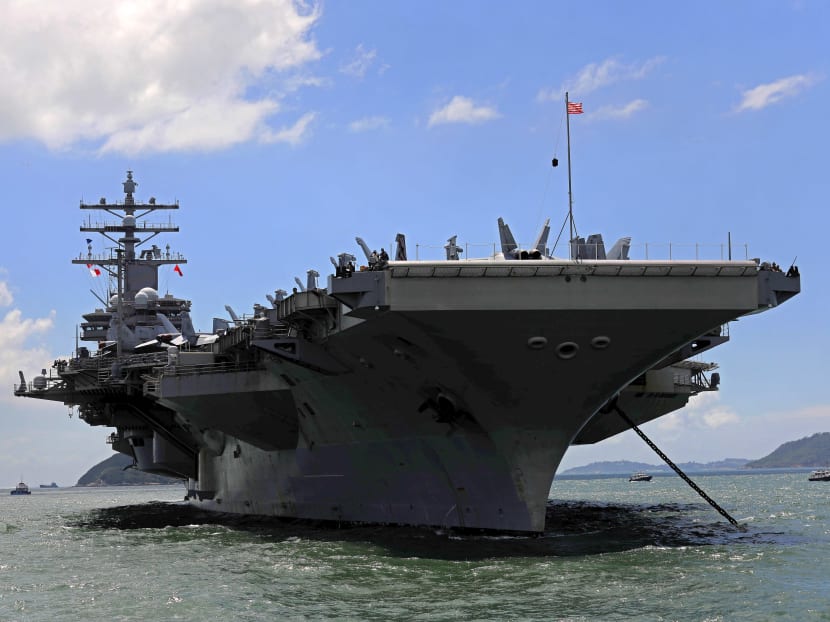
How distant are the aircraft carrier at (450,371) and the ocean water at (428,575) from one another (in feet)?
3.82

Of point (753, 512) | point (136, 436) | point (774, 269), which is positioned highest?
point (774, 269)

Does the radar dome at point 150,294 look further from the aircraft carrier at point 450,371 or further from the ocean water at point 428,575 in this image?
the ocean water at point 428,575

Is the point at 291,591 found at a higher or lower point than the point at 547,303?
lower

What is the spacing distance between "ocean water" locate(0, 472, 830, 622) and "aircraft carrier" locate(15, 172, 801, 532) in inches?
45.9

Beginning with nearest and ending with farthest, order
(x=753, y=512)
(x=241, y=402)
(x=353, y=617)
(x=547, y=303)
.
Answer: (x=353, y=617)
(x=547, y=303)
(x=241, y=402)
(x=753, y=512)

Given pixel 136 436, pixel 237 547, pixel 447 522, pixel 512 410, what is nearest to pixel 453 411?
pixel 512 410

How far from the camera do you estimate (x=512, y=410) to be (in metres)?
19.4

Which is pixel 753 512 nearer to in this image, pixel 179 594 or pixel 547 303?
pixel 547 303

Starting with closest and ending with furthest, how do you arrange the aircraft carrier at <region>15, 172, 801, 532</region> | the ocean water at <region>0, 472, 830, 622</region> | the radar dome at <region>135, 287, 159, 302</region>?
the ocean water at <region>0, 472, 830, 622</region>
the aircraft carrier at <region>15, 172, 801, 532</region>
the radar dome at <region>135, 287, 159, 302</region>

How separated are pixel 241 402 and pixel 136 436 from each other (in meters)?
13.4

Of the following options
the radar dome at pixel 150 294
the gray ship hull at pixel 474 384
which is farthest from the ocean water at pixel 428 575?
the radar dome at pixel 150 294

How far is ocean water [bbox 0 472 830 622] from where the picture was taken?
13703 mm

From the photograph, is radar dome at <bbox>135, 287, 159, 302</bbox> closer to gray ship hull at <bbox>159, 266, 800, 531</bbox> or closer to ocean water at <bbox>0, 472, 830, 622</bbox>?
ocean water at <bbox>0, 472, 830, 622</bbox>

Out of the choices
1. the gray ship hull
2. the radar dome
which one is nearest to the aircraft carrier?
the gray ship hull
